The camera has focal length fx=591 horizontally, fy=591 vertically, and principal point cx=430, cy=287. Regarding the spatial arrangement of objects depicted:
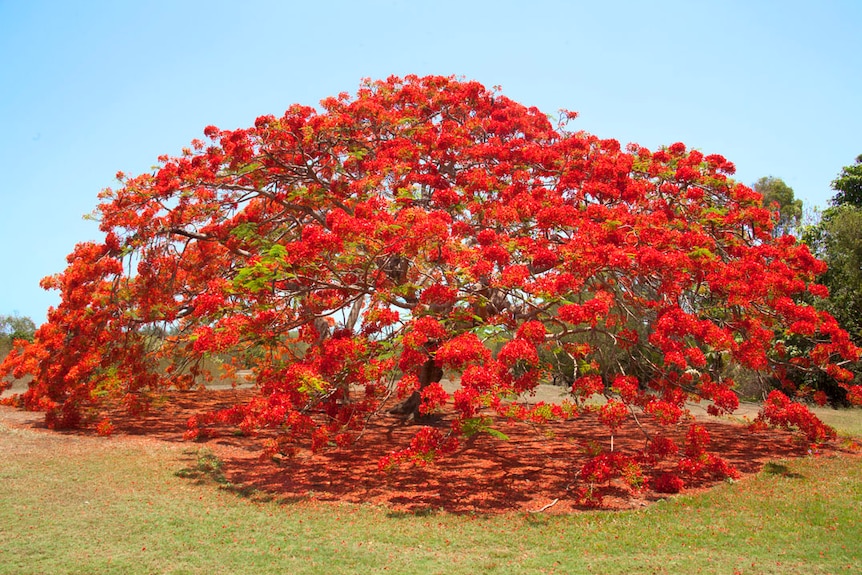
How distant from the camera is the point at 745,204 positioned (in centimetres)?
1038

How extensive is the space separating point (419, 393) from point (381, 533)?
5831 millimetres

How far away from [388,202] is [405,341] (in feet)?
10.7

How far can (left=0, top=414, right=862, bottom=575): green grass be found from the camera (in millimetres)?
5133

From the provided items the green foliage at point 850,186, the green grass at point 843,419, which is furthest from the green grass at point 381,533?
the green foliage at point 850,186

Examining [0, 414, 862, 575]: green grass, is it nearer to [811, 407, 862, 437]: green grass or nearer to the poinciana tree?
the poinciana tree

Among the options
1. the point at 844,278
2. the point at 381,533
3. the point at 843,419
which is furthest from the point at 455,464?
the point at 844,278

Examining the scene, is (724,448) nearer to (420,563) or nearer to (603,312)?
(603,312)

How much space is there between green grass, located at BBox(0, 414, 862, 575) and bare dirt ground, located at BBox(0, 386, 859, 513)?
430 mm

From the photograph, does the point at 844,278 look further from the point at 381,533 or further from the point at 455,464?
the point at 381,533

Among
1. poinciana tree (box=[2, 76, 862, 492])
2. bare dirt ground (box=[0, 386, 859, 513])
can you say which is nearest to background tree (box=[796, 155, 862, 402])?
bare dirt ground (box=[0, 386, 859, 513])

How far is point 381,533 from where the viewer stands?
19.6 ft

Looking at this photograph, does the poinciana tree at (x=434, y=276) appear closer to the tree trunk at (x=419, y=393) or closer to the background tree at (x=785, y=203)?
the tree trunk at (x=419, y=393)

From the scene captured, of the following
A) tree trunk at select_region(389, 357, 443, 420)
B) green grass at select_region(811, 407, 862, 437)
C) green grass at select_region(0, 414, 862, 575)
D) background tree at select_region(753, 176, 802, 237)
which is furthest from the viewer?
background tree at select_region(753, 176, 802, 237)

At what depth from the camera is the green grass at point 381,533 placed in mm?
5133
